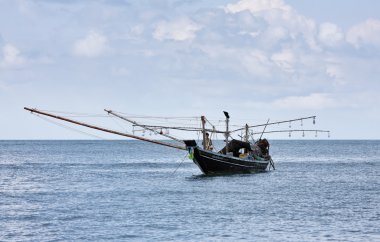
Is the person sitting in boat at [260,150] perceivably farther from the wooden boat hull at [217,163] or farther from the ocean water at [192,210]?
the ocean water at [192,210]

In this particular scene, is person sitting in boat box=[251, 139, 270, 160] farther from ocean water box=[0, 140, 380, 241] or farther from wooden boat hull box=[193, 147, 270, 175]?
ocean water box=[0, 140, 380, 241]

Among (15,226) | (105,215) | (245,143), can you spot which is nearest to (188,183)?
(245,143)

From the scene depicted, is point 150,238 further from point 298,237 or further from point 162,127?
point 162,127

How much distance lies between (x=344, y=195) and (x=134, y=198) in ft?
56.5

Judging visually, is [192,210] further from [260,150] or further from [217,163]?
[260,150]

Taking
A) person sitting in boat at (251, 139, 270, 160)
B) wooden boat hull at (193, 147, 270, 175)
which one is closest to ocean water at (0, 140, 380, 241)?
wooden boat hull at (193, 147, 270, 175)

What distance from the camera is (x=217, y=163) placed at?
69.3 m

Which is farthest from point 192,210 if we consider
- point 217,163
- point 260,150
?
point 260,150

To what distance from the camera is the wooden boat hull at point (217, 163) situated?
221ft

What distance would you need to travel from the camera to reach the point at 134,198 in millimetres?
51375

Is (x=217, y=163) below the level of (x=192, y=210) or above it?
above

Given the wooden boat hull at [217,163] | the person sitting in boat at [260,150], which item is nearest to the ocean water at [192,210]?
the wooden boat hull at [217,163]

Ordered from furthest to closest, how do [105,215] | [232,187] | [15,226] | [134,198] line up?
[232,187] < [134,198] < [105,215] < [15,226]

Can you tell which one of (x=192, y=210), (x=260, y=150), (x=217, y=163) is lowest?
(x=192, y=210)
